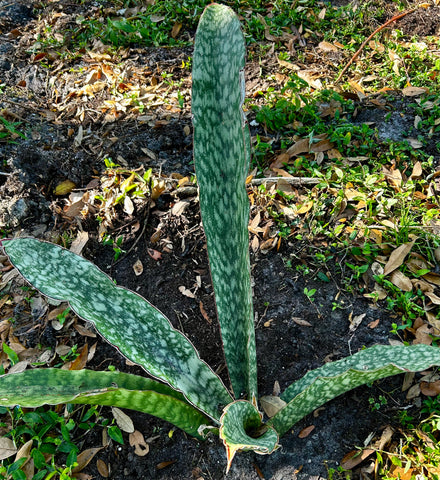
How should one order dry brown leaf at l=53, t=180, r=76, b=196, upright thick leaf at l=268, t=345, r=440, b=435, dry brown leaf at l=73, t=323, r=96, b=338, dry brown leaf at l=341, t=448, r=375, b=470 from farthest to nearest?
dry brown leaf at l=53, t=180, r=76, b=196
dry brown leaf at l=73, t=323, r=96, b=338
dry brown leaf at l=341, t=448, r=375, b=470
upright thick leaf at l=268, t=345, r=440, b=435

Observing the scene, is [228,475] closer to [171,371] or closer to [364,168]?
[171,371]

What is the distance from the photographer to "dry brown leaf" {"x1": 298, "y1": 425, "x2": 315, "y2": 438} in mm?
1332

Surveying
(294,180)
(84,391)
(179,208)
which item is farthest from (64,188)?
(84,391)

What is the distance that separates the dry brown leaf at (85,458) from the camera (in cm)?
138

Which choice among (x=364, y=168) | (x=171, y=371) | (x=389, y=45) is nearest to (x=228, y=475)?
(x=171, y=371)

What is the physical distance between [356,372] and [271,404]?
0.48 m

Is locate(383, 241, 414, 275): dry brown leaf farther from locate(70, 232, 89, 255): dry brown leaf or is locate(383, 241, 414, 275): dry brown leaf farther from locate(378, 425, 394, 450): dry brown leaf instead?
locate(70, 232, 89, 255): dry brown leaf

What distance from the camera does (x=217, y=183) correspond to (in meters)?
0.99

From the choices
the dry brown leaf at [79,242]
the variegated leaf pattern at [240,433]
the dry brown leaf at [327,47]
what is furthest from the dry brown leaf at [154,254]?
the dry brown leaf at [327,47]

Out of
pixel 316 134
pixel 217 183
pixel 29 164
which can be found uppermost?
pixel 217 183

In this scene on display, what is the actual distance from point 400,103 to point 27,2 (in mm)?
2822

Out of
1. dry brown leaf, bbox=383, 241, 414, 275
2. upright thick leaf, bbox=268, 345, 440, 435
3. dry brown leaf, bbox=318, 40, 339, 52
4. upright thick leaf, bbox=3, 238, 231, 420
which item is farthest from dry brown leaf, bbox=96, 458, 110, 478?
dry brown leaf, bbox=318, 40, 339, 52

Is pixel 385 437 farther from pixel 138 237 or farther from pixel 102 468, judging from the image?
pixel 138 237

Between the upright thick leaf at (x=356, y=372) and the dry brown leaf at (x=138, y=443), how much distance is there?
18.1 inches
